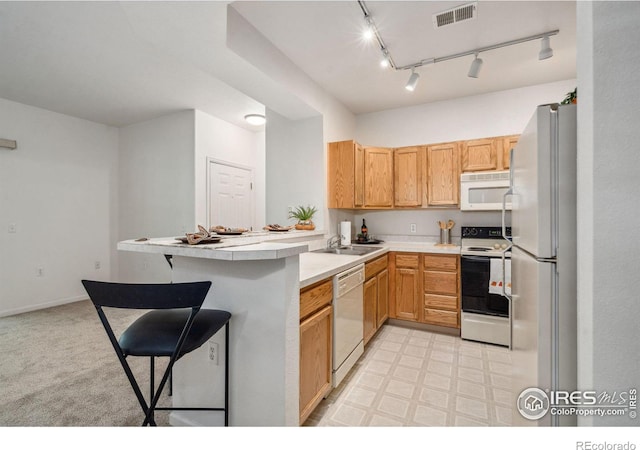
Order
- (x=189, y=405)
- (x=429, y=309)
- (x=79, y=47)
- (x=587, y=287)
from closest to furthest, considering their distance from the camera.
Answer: (x=587, y=287), (x=189, y=405), (x=79, y=47), (x=429, y=309)

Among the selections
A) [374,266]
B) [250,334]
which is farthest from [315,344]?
[374,266]

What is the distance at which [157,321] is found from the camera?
1384 mm

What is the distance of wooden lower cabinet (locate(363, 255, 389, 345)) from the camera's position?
2660 millimetres

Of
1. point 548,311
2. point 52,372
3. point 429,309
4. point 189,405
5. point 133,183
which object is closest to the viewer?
point 548,311

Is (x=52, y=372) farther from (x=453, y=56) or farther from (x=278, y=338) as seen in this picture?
(x=453, y=56)

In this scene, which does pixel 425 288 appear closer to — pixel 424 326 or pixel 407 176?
pixel 424 326

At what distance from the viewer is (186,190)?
161 inches

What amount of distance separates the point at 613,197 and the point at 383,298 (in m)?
2.46

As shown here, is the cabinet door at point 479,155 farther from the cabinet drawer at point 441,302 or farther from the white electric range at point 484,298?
the cabinet drawer at point 441,302

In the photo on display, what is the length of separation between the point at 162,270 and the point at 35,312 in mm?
1551

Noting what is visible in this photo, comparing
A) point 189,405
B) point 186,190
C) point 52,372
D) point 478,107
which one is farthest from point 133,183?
point 478,107

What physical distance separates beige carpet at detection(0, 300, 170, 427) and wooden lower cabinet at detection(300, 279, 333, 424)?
35.2 inches

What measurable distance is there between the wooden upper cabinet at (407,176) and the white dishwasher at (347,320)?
1.51 meters

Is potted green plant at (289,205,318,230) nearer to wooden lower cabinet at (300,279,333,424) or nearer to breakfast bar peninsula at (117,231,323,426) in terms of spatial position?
wooden lower cabinet at (300,279,333,424)
